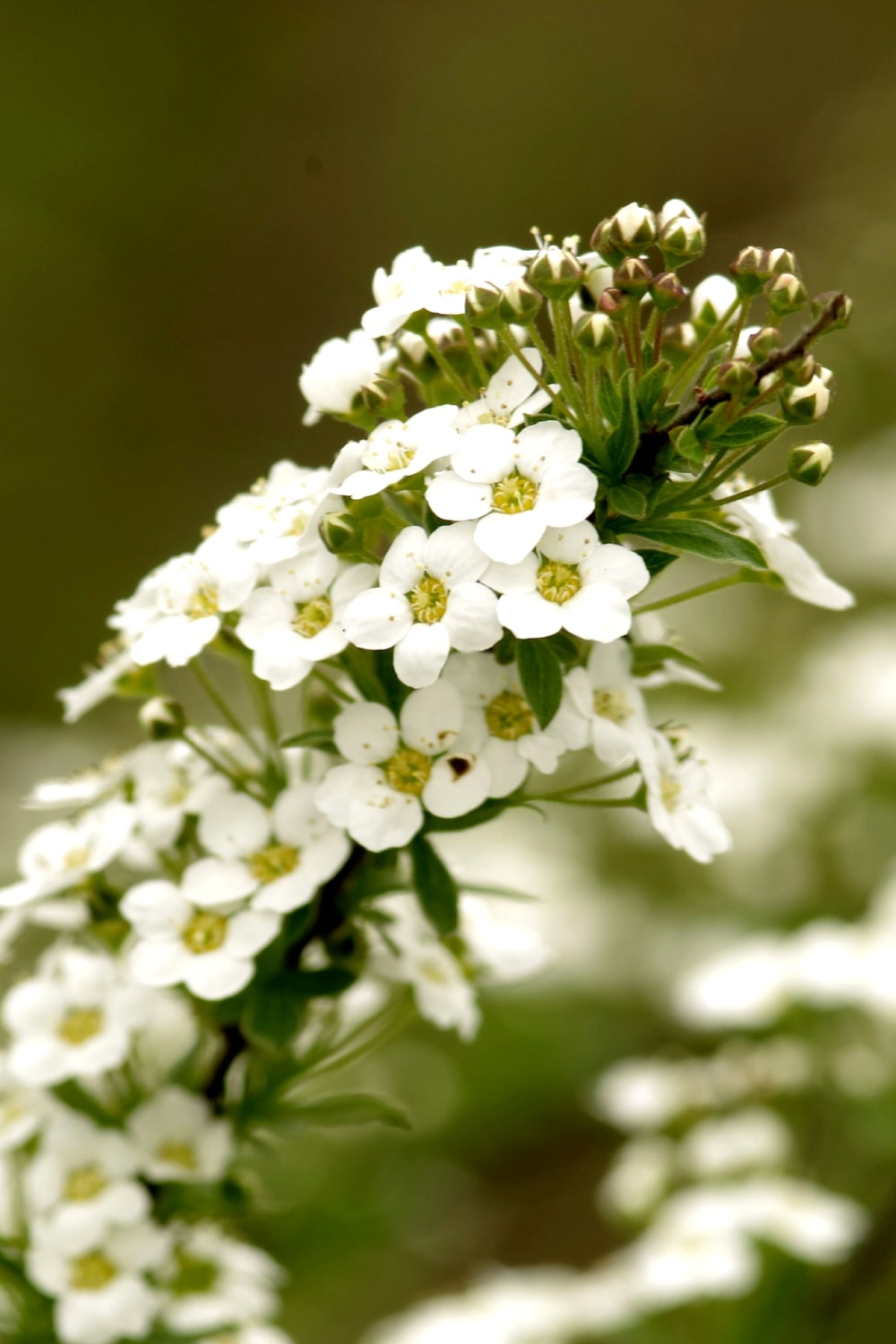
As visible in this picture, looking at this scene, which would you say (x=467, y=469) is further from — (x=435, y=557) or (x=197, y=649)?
(x=197, y=649)

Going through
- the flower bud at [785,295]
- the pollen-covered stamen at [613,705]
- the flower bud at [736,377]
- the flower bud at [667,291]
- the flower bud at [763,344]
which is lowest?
the pollen-covered stamen at [613,705]

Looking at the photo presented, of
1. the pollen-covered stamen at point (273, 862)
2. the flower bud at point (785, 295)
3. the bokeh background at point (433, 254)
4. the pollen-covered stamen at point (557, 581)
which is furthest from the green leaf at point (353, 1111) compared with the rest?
the bokeh background at point (433, 254)

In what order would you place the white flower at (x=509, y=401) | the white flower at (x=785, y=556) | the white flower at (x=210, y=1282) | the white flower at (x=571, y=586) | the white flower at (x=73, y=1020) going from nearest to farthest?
the white flower at (x=571, y=586) < the white flower at (x=509, y=401) < the white flower at (x=785, y=556) < the white flower at (x=73, y=1020) < the white flower at (x=210, y=1282)

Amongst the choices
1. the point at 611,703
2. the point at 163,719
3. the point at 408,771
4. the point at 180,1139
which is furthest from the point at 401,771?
the point at 180,1139

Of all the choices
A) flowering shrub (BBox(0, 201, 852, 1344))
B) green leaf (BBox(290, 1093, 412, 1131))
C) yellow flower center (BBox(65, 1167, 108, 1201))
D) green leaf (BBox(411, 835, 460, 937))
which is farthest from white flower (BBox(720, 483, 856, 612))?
yellow flower center (BBox(65, 1167, 108, 1201))

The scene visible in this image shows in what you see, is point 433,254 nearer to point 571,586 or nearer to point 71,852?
point 71,852

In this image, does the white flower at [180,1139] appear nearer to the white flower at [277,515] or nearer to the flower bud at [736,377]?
the white flower at [277,515]

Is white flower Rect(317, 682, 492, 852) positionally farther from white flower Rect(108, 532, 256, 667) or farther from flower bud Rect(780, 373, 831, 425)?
flower bud Rect(780, 373, 831, 425)
